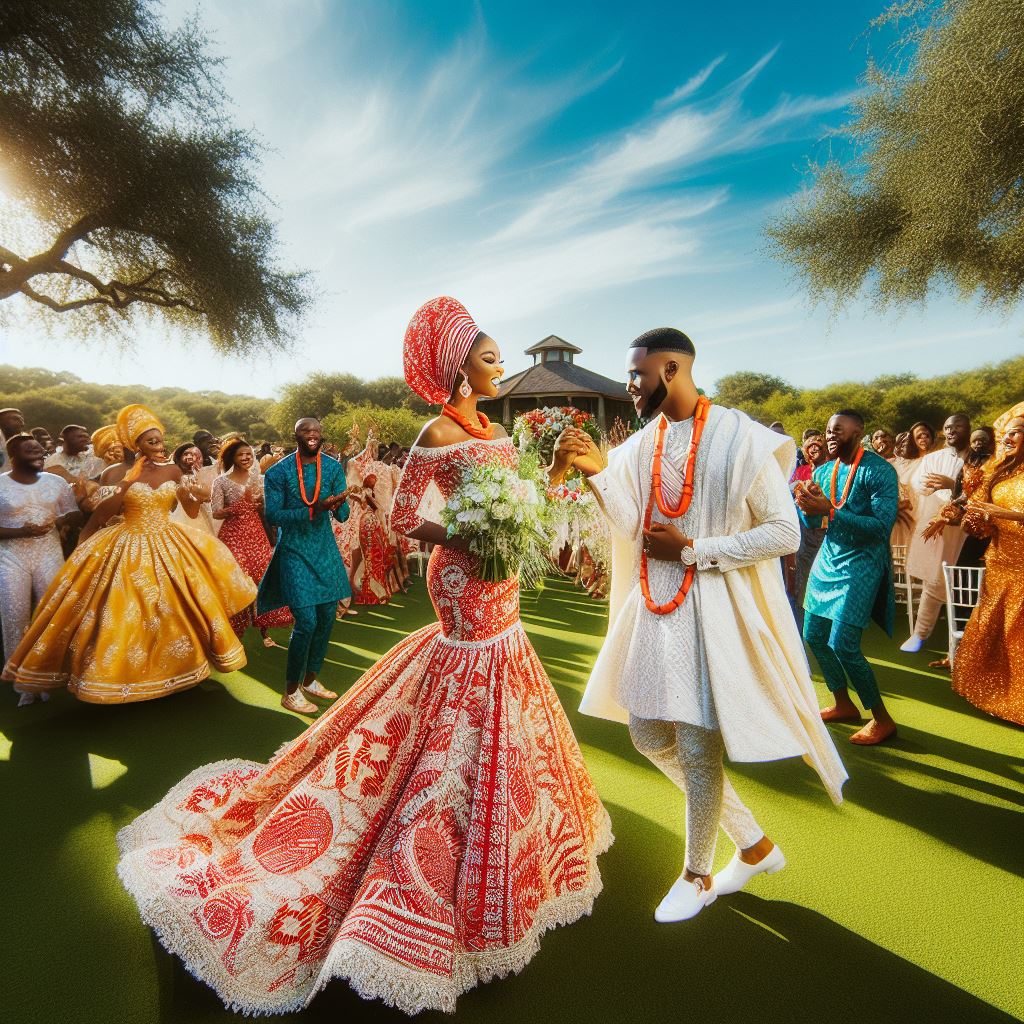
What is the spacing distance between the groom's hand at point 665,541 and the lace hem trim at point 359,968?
1587mm

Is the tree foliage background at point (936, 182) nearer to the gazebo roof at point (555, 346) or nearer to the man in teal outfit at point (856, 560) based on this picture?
the man in teal outfit at point (856, 560)

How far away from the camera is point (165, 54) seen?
1311 cm

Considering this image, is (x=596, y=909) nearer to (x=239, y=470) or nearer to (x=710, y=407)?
(x=710, y=407)

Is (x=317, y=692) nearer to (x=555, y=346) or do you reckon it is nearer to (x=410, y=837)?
(x=410, y=837)

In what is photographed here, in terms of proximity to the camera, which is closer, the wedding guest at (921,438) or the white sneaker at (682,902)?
the white sneaker at (682,902)

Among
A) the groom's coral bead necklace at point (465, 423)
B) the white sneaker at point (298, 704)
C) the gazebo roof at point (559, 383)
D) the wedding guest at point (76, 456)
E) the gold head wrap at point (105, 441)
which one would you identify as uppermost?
the gazebo roof at point (559, 383)

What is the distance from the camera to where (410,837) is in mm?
2414

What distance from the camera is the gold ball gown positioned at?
4949mm

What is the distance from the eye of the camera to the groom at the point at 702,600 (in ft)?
7.98

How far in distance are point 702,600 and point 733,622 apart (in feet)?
0.51

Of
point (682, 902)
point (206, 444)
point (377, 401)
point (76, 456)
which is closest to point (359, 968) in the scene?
point (682, 902)

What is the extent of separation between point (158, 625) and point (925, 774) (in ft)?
19.2

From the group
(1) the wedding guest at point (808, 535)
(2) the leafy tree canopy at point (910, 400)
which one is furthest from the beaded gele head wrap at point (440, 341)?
(2) the leafy tree canopy at point (910, 400)

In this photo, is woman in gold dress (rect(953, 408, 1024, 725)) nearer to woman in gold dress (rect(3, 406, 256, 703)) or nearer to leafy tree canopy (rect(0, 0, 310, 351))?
woman in gold dress (rect(3, 406, 256, 703))
